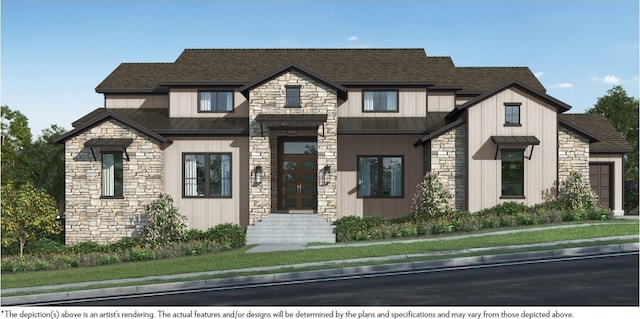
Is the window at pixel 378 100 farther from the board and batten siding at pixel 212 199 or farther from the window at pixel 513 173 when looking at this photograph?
the board and batten siding at pixel 212 199

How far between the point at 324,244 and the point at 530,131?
34.5 feet

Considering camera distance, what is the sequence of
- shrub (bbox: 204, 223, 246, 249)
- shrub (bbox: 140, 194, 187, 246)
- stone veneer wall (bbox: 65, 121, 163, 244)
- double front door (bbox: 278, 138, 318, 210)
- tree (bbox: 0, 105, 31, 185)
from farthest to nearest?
tree (bbox: 0, 105, 31, 185), double front door (bbox: 278, 138, 318, 210), stone veneer wall (bbox: 65, 121, 163, 244), shrub (bbox: 140, 194, 187, 246), shrub (bbox: 204, 223, 246, 249)

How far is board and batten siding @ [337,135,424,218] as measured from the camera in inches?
1162

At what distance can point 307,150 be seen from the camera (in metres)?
29.5

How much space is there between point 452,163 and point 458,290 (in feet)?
50.0

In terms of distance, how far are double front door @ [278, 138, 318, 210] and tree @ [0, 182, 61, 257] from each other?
9944 millimetres

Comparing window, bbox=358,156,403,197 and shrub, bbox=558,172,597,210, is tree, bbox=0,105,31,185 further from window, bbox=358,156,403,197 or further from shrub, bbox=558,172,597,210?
shrub, bbox=558,172,597,210

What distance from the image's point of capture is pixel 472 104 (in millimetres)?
27812

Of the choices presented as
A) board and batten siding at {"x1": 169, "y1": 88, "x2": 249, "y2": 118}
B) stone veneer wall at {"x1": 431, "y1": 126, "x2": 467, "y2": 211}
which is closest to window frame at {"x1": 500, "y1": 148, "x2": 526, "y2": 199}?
stone veneer wall at {"x1": 431, "y1": 126, "x2": 467, "y2": 211}

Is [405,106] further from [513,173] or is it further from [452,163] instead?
[513,173]

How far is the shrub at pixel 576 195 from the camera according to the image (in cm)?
2722

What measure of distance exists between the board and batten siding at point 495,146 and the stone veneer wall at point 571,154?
1.35 ft
